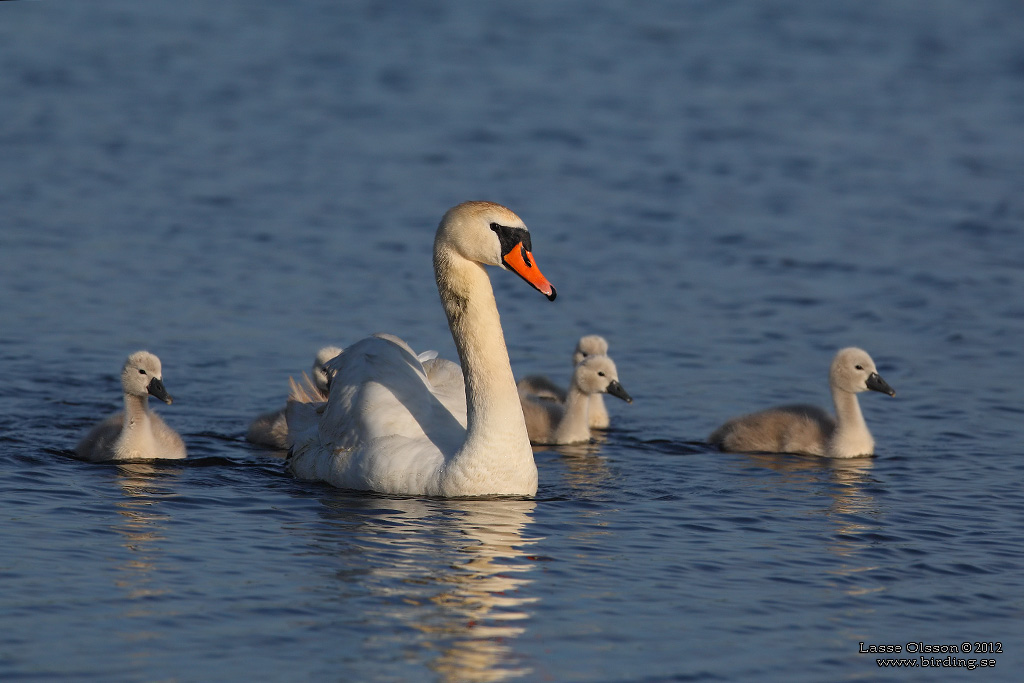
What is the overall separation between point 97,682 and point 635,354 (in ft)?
26.9

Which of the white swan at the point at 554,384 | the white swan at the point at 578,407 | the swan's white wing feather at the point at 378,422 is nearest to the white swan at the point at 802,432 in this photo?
the white swan at the point at 578,407

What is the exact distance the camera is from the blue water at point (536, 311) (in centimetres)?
781

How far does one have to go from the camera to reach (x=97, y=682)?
685 centimetres

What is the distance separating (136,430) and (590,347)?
4067 millimetres

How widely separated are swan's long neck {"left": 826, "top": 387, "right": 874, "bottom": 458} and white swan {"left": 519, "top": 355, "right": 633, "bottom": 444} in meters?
1.56

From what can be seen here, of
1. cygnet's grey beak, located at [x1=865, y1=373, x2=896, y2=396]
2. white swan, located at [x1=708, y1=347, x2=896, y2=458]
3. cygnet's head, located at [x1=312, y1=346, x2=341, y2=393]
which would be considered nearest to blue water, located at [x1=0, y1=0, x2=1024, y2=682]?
white swan, located at [x1=708, y1=347, x2=896, y2=458]

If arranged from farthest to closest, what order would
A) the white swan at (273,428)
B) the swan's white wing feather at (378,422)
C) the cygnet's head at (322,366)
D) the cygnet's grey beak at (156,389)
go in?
the cygnet's head at (322,366) → the white swan at (273,428) → the cygnet's grey beak at (156,389) → the swan's white wing feather at (378,422)

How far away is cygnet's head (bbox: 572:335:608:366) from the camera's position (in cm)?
1330

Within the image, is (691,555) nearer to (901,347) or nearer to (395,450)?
(395,450)

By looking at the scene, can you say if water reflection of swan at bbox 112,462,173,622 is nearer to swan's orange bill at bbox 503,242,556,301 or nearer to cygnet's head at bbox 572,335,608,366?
swan's orange bill at bbox 503,242,556,301

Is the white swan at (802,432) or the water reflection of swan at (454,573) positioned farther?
the white swan at (802,432)

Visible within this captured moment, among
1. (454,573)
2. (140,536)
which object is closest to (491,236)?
(454,573)

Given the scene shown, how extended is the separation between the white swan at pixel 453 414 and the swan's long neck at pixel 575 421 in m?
1.91

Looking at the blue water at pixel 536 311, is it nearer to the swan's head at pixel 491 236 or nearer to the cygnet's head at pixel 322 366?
the cygnet's head at pixel 322 366
